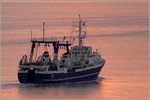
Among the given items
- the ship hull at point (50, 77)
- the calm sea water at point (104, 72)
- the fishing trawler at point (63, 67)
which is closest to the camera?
the calm sea water at point (104, 72)

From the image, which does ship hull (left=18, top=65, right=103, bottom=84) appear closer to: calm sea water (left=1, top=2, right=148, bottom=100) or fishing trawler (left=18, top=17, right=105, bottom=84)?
fishing trawler (left=18, top=17, right=105, bottom=84)

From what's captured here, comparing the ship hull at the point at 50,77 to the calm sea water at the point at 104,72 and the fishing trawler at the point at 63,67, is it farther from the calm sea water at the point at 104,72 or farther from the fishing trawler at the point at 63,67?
the calm sea water at the point at 104,72

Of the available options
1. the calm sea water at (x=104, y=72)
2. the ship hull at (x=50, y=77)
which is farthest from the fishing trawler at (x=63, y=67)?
the calm sea water at (x=104, y=72)

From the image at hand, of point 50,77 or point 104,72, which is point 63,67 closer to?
point 50,77

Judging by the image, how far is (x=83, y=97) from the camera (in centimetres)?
4050

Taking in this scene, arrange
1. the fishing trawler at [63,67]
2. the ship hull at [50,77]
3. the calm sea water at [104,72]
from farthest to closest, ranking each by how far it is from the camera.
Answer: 1. the fishing trawler at [63,67]
2. the ship hull at [50,77]
3. the calm sea water at [104,72]

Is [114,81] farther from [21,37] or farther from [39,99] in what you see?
[21,37]

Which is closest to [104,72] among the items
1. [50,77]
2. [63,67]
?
[63,67]

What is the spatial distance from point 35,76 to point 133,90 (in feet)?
20.4

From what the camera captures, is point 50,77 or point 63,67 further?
point 63,67

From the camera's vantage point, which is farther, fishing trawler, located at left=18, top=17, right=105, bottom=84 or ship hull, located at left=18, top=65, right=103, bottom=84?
fishing trawler, located at left=18, top=17, right=105, bottom=84

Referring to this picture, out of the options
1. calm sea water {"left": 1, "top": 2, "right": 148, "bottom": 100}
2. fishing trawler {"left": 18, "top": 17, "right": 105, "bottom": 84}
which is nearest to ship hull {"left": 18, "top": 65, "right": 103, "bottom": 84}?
fishing trawler {"left": 18, "top": 17, "right": 105, "bottom": 84}

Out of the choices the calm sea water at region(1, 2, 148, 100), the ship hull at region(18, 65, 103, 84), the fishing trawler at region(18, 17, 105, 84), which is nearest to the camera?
the calm sea water at region(1, 2, 148, 100)

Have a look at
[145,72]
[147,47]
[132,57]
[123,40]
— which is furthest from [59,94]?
[123,40]
